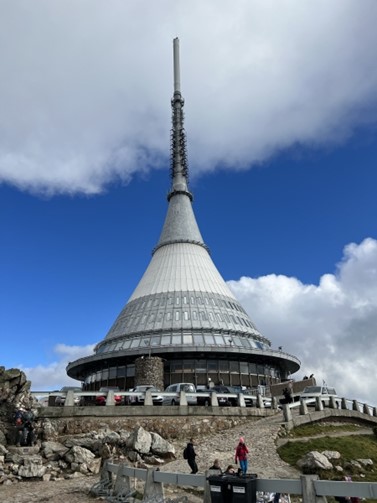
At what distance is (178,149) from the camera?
74.3 meters

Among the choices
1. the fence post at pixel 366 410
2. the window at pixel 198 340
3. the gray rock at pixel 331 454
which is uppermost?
the window at pixel 198 340

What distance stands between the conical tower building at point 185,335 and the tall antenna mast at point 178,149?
12.0 m

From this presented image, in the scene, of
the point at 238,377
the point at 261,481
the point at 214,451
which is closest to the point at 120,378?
the point at 238,377

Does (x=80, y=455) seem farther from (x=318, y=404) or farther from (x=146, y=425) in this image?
(x=318, y=404)

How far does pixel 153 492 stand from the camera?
11773 mm

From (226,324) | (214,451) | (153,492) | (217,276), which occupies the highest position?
(217,276)

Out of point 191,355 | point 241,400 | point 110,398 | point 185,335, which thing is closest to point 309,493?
point 110,398

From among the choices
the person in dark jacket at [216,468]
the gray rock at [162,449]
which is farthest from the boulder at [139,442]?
the person in dark jacket at [216,468]

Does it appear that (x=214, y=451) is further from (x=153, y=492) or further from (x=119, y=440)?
(x=153, y=492)

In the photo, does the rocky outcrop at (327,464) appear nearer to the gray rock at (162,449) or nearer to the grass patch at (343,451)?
the grass patch at (343,451)

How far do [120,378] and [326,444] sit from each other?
2515cm

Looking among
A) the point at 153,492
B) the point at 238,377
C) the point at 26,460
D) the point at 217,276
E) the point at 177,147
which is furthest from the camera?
the point at 177,147

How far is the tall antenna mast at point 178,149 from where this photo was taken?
70.2 meters

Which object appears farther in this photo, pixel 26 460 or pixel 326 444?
pixel 326 444
